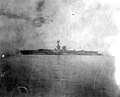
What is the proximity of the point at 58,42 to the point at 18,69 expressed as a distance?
3.86m

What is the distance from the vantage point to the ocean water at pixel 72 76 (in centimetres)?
1152

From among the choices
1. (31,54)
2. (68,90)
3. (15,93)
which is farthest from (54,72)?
(15,93)

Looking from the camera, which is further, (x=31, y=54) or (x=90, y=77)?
(x=31, y=54)

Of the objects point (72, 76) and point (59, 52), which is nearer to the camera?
point (72, 76)

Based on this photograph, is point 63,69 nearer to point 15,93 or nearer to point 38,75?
point 38,75

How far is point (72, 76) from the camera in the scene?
11.7m

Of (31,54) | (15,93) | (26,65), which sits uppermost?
(31,54)

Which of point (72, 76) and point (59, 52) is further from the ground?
point (59, 52)

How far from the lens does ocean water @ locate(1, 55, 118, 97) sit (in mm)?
11523

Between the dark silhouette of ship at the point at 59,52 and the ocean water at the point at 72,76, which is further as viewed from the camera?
the dark silhouette of ship at the point at 59,52

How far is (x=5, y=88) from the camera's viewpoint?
12172 mm

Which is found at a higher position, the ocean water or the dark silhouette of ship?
the dark silhouette of ship

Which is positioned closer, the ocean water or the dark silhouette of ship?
the ocean water

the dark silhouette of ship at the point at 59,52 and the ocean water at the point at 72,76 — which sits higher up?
the dark silhouette of ship at the point at 59,52
